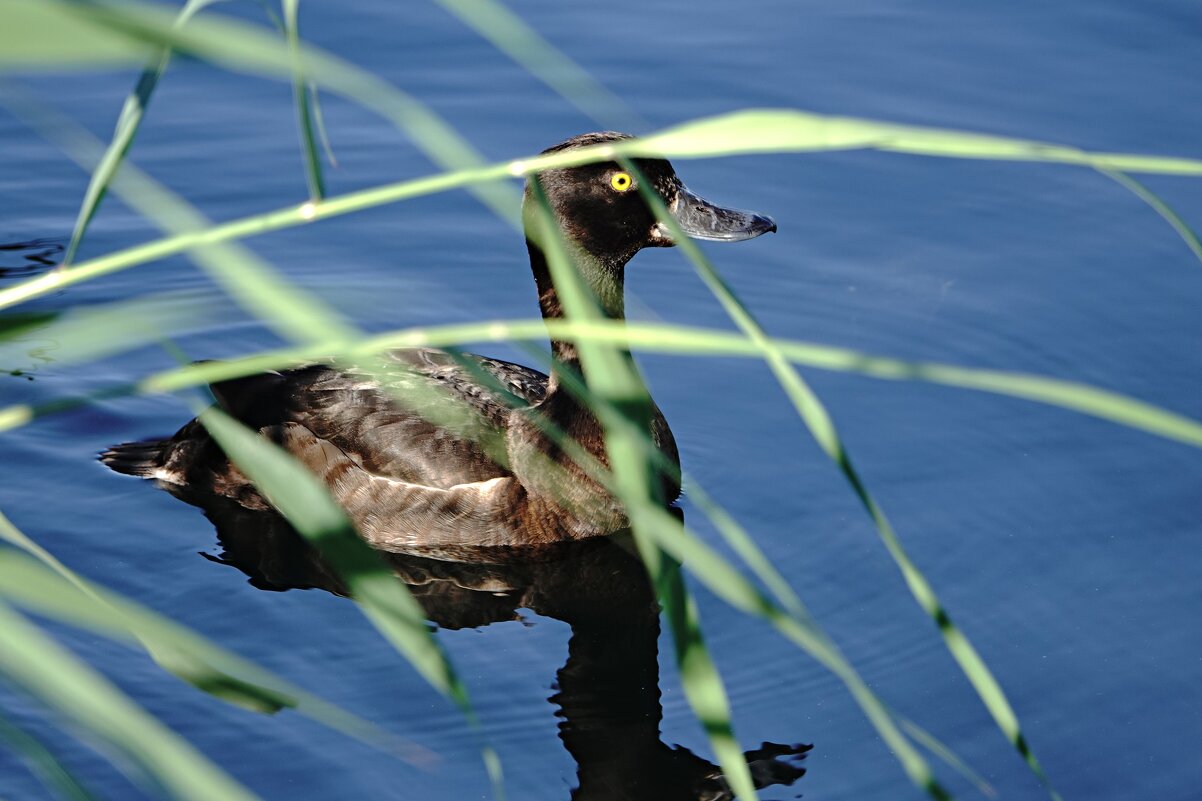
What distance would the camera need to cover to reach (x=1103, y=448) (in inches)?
240

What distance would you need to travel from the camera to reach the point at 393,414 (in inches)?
230

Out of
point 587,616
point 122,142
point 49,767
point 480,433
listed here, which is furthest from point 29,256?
point 49,767

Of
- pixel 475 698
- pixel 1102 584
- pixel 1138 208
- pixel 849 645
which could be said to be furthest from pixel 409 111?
pixel 1138 208

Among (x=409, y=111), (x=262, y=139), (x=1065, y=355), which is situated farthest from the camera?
(x=262, y=139)

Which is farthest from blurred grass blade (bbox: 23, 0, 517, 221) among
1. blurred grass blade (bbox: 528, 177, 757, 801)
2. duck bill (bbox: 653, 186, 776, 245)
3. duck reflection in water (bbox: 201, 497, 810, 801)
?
duck bill (bbox: 653, 186, 776, 245)

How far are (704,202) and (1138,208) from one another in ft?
8.34

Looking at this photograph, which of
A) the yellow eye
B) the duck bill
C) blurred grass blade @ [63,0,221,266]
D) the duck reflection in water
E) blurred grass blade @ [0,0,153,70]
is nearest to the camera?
blurred grass blade @ [0,0,153,70]

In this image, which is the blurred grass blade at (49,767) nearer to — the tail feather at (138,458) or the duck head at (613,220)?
the duck head at (613,220)

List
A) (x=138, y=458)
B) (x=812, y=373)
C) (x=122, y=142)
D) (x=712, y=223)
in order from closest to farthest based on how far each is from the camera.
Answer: (x=122, y=142), (x=712, y=223), (x=138, y=458), (x=812, y=373)

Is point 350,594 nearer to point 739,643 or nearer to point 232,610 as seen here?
point 232,610

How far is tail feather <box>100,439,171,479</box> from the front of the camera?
614 centimetres

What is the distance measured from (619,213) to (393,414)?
3.52 ft

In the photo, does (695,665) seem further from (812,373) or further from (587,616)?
(812,373)

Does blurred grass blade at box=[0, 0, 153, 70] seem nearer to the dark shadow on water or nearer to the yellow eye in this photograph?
the yellow eye
